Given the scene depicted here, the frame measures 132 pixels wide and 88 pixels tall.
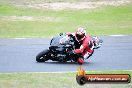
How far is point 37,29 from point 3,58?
44.0 feet

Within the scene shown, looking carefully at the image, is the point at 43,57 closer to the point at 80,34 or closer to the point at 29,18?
the point at 80,34

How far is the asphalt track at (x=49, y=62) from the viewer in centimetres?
2041

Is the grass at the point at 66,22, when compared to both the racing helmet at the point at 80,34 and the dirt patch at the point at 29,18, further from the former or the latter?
the racing helmet at the point at 80,34

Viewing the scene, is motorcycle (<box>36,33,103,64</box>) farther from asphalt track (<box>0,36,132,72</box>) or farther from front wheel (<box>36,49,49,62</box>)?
asphalt track (<box>0,36,132,72</box>)

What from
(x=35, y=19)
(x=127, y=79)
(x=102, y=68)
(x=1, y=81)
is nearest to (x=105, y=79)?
(x=127, y=79)

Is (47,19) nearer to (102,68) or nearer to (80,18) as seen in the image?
(80,18)

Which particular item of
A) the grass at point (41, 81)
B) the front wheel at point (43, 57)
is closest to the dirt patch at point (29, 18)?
the front wheel at point (43, 57)

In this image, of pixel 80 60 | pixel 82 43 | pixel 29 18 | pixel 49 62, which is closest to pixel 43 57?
pixel 49 62

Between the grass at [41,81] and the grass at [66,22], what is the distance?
12739 millimetres

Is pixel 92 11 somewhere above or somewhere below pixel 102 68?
below

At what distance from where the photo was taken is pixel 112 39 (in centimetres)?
2895

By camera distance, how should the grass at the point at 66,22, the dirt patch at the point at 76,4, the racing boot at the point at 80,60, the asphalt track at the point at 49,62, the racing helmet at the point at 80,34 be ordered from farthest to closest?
the dirt patch at the point at 76,4
the grass at the point at 66,22
the racing boot at the point at 80,60
the racing helmet at the point at 80,34
the asphalt track at the point at 49,62

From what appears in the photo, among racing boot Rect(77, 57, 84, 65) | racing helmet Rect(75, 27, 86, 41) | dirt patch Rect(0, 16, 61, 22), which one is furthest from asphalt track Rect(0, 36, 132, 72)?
dirt patch Rect(0, 16, 61, 22)

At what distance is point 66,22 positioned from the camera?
4050 centimetres
